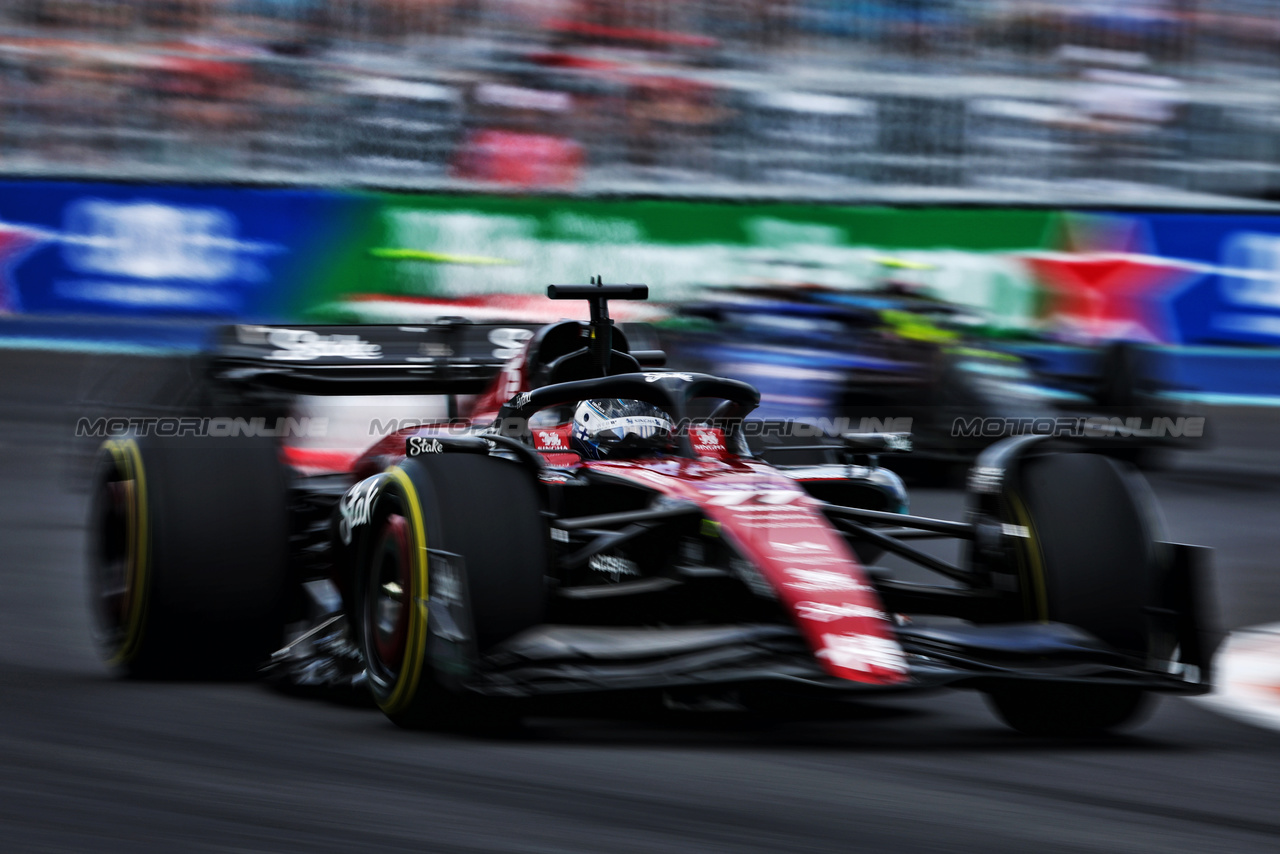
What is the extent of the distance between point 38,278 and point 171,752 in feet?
36.9

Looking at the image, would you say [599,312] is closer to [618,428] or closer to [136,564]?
[618,428]

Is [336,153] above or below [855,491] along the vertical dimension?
above

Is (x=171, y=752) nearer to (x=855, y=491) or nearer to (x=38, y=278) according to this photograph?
(x=855, y=491)

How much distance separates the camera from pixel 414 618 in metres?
4.62

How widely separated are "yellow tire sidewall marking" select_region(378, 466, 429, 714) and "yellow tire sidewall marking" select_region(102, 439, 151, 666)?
1260 mm

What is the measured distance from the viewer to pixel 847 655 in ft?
14.2

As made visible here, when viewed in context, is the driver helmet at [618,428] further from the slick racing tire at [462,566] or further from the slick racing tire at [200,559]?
the slick racing tire at [200,559]

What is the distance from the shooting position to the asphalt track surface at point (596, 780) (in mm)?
3684

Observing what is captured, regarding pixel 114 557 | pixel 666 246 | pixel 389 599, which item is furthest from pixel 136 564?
pixel 666 246

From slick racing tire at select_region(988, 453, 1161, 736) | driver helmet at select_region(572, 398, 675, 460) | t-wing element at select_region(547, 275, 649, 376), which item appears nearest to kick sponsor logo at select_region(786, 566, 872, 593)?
slick racing tire at select_region(988, 453, 1161, 736)

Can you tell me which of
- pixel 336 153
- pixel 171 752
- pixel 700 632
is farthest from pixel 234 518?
pixel 336 153

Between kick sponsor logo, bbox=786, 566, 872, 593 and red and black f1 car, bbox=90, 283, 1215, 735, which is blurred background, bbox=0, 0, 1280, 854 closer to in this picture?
red and black f1 car, bbox=90, 283, 1215, 735

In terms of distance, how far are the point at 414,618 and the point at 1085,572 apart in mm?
1921

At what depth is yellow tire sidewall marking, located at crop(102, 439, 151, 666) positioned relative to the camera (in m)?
5.57
